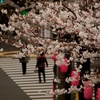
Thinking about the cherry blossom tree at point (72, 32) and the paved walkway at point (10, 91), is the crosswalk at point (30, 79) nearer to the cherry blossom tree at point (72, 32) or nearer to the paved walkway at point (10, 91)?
the paved walkway at point (10, 91)

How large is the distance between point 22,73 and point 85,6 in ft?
43.4

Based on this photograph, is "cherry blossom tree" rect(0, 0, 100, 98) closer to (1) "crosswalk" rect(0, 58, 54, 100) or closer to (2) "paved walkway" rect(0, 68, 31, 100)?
(1) "crosswalk" rect(0, 58, 54, 100)

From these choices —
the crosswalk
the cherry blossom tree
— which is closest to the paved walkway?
the crosswalk

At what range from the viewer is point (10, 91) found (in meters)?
15.0

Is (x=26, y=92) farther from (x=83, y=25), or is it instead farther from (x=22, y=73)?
(x=83, y=25)

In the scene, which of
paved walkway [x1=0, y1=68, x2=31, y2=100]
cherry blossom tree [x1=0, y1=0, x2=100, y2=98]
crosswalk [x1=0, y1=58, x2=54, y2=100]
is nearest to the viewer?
cherry blossom tree [x1=0, y1=0, x2=100, y2=98]

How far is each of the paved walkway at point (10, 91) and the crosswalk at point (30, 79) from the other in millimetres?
244

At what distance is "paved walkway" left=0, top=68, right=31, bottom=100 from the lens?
13.8 metres

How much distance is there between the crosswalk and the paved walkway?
24 cm

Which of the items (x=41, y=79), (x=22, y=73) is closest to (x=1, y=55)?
(x=22, y=73)

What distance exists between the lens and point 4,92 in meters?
14.8

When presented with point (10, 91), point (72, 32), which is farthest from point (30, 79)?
point (72, 32)

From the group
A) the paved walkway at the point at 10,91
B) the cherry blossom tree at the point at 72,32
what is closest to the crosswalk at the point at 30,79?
the paved walkway at the point at 10,91

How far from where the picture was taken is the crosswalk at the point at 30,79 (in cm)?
1457
